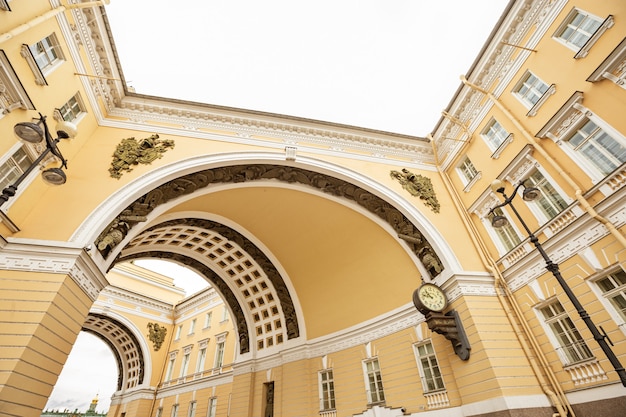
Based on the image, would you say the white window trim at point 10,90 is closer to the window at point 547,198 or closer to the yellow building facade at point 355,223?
the yellow building facade at point 355,223

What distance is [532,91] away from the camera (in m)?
11.2

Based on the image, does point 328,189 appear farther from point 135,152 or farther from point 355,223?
point 135,152

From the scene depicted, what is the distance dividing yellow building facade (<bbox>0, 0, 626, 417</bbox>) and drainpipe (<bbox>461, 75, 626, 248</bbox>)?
5 centimetres

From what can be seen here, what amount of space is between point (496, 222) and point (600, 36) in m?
5.80

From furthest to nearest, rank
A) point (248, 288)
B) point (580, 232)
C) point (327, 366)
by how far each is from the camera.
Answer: point (248, 288) < point (327, 366) < point (580, 232)

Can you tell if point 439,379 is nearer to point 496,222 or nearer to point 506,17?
point 496,222

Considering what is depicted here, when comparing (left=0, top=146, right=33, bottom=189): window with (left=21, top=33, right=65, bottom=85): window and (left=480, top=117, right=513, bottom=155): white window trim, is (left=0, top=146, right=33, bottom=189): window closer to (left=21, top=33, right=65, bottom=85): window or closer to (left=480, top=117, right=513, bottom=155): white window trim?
(left=21, top=33, right=65, bottom=85): window

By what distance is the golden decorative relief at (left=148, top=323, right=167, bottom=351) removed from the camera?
27906 mm

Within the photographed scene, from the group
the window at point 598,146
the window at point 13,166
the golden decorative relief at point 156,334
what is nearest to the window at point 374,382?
the window at point 598,146

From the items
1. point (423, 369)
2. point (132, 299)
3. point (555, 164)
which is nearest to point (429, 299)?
point (423, 369)

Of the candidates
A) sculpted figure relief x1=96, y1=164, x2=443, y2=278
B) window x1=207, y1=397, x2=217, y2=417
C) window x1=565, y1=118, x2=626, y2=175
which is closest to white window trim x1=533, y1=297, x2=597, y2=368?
sculpted figure relief x1=96, y1=164, x2=443, y2=278

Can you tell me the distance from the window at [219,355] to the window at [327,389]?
10.8 m

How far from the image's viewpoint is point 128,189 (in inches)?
420

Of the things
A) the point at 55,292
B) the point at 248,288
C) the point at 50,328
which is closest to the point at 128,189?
the point at 55,292
